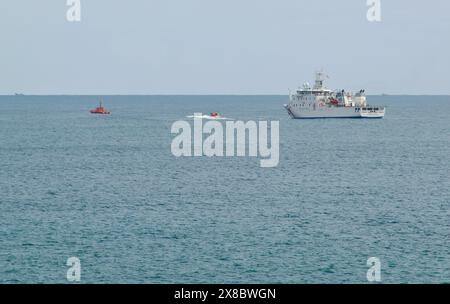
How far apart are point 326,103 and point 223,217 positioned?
13858 cm

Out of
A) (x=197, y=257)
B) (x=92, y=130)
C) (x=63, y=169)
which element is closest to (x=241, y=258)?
(x=197, y=257)

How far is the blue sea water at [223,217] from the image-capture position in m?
40.2

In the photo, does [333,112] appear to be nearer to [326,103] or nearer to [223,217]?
[326,103]

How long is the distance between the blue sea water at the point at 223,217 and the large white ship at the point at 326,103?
8053cm

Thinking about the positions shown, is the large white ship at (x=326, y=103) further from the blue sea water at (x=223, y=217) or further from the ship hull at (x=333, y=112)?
the blue sea water at (x=223, y=217)

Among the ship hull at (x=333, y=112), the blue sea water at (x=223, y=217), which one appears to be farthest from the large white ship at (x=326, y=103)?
the blue sea water at (x=223, y=217)

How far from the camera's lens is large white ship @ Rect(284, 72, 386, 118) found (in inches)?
7298

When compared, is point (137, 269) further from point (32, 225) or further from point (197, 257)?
point (32, 225)

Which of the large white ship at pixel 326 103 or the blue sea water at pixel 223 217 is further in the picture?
the large white ship at pixel 326 103

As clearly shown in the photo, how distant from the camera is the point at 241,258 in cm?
4222

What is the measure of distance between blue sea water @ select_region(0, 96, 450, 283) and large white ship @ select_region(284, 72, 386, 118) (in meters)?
80.5

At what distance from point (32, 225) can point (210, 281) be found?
60.3ft

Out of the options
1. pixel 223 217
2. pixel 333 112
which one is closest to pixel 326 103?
pixel 333 112

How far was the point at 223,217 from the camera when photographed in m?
54.4
